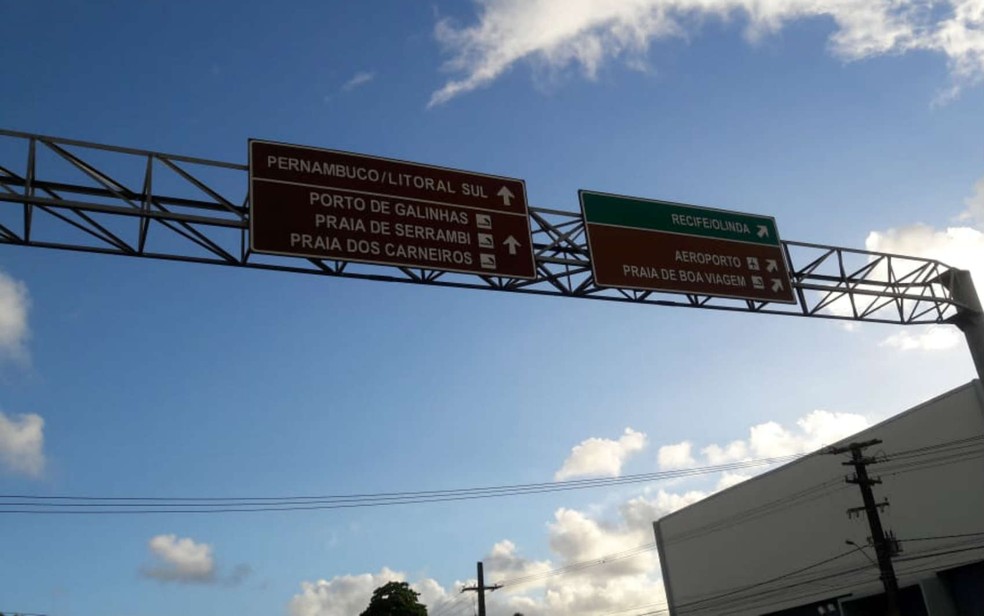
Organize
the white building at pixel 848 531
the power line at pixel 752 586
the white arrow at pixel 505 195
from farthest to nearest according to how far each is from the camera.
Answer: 1. the power line at pixel 752 586
2. the white building at pixel 848 531
3. the white arrow at pixel 505 195

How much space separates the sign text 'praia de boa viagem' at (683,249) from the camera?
15.9 m

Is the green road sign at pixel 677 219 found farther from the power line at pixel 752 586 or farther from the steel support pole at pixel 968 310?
the power line at pixel 752 586

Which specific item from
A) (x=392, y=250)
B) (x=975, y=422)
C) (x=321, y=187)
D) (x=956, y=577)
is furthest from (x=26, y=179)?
(x=956, y=577)

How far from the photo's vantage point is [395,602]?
50.8m

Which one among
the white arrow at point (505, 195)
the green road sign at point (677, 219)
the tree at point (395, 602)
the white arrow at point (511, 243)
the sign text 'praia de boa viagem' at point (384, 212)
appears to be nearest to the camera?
the sign text 'praia de boa viagem' at point (384, 212)

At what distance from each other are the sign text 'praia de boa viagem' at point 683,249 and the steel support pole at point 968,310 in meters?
5.48

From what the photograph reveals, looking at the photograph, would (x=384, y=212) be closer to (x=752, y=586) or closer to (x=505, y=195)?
(x=505, y=195)

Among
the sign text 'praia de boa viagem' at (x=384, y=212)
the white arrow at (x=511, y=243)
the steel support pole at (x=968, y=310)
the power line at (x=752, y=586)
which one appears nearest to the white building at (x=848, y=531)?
the power line at (x=752, y=586)

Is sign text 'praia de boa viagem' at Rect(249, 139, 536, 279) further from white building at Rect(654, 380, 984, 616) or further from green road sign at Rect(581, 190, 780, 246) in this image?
white building at Rect(654, 380, 984, 616)

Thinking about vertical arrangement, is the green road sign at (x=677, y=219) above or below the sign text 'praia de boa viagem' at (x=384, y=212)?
above

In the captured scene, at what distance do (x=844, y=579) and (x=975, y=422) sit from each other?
367 inches

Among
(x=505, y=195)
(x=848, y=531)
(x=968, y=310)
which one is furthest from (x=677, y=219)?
(x=848, y=531)

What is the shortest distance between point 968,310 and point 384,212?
1473 centimetres

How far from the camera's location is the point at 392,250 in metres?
13.6
